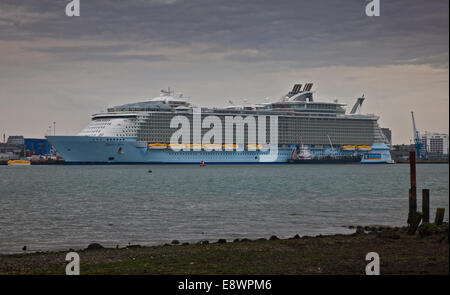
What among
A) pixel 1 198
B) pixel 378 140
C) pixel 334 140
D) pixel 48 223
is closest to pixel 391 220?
pixel 48 223

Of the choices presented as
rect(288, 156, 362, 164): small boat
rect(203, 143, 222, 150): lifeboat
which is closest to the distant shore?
rect(203, 143, 222, 150): lifeboat

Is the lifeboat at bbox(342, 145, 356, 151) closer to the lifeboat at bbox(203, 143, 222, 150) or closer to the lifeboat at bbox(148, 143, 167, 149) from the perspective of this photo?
the lifeboat at bbox(203, 143, 222, 150)

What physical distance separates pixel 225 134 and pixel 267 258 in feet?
→ 316

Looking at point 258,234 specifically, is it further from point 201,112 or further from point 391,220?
point 201,112

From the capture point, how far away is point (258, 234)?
2372 centimetres

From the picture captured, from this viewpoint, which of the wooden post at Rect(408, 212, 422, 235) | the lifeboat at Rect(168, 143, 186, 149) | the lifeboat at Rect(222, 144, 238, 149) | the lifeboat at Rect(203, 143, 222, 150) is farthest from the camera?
the lifeboat at Rect(222, 144, 238, 149)

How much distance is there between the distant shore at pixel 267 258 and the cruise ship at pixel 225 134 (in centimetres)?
8117

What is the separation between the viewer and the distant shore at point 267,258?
14352 millimetres

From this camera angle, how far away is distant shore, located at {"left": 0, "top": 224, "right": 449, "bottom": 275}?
14352 millimetres

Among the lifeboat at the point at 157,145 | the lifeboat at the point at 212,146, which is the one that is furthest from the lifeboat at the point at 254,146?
the lifeboat at the point at 157,145

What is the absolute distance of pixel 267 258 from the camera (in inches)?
632

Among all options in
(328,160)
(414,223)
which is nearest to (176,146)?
(328,160)

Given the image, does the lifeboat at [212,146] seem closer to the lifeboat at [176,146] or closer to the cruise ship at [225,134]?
the cruise ship at [225,134]

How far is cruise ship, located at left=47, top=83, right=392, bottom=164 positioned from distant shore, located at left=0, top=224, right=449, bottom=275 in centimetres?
8117
